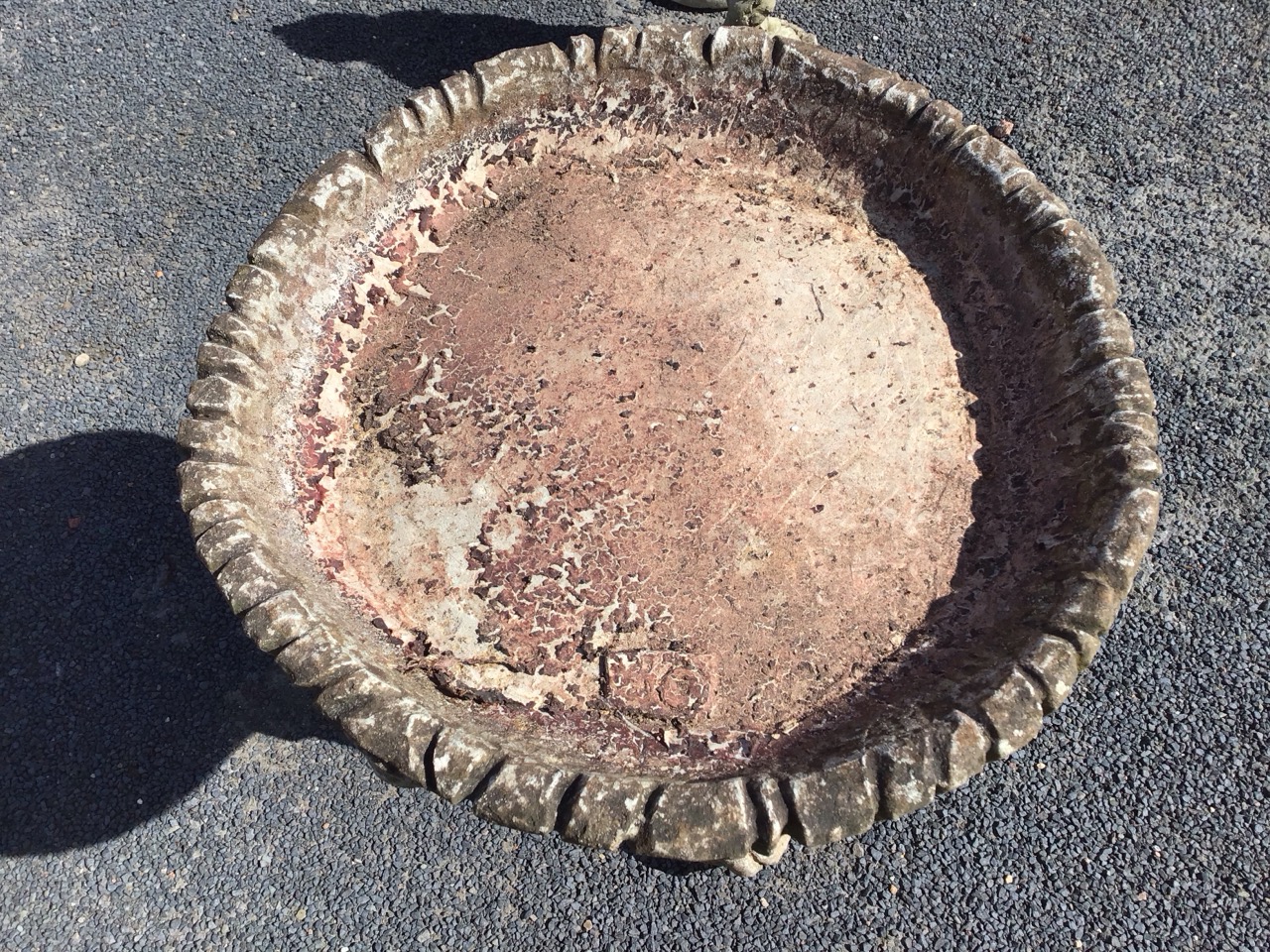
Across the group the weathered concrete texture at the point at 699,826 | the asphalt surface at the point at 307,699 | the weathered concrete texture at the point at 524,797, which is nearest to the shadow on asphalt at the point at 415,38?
the asphalt surface at the point at 307,699

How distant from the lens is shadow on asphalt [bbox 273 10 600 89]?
5.71 meters

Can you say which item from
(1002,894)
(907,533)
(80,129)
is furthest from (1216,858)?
(80,129)

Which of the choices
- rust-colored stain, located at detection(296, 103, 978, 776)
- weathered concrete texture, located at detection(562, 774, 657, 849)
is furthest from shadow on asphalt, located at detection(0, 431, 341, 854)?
weathered concrete texture, located at detection(562, 774, 657, 849)

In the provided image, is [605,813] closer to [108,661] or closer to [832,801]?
[832,801]

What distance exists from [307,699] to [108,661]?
923 mm

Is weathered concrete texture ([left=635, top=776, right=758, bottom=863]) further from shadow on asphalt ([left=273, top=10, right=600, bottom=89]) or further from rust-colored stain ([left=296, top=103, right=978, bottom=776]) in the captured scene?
shadow on asphalt ([left=273, top=10, right=600, bottom=89])

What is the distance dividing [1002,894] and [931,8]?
5.23m

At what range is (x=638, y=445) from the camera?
2.42 metres

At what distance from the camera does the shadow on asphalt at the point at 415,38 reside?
5715mm

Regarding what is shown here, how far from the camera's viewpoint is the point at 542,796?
74.8 inches

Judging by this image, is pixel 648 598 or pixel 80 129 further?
pixel 80 129

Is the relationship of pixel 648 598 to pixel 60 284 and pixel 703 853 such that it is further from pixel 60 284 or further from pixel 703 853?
pixel 60 284

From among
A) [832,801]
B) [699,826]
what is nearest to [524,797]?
[699,826]

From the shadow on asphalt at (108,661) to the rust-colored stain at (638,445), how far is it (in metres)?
1.81
